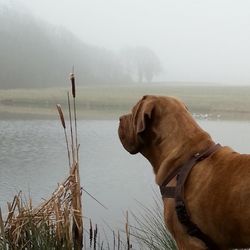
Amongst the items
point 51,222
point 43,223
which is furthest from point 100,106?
point 43,223

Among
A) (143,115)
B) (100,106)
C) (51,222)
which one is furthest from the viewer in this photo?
(100,106)

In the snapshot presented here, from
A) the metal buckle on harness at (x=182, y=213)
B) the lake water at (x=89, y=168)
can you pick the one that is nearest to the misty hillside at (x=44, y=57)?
the lake water at (x=89, y=168)

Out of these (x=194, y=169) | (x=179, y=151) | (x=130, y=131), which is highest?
(x=130, y=131)

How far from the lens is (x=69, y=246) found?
20.6 ft

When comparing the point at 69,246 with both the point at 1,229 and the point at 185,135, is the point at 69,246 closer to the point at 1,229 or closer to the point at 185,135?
the point at 1,229

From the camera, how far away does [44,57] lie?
145 m

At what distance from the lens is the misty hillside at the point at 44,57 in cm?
12275

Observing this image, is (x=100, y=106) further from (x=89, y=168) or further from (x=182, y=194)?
(x=182, y=194)

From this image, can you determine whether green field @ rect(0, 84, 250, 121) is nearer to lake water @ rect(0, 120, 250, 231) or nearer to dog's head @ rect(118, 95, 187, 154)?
lake water @ rect(0, 120, 250, 231)

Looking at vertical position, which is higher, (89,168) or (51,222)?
(51,222)

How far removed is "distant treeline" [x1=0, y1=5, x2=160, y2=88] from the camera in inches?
4860

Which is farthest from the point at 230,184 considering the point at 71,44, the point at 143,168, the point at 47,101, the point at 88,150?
the point at 71,44

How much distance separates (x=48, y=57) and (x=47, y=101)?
93.0 metres

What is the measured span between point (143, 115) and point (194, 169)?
563mm
